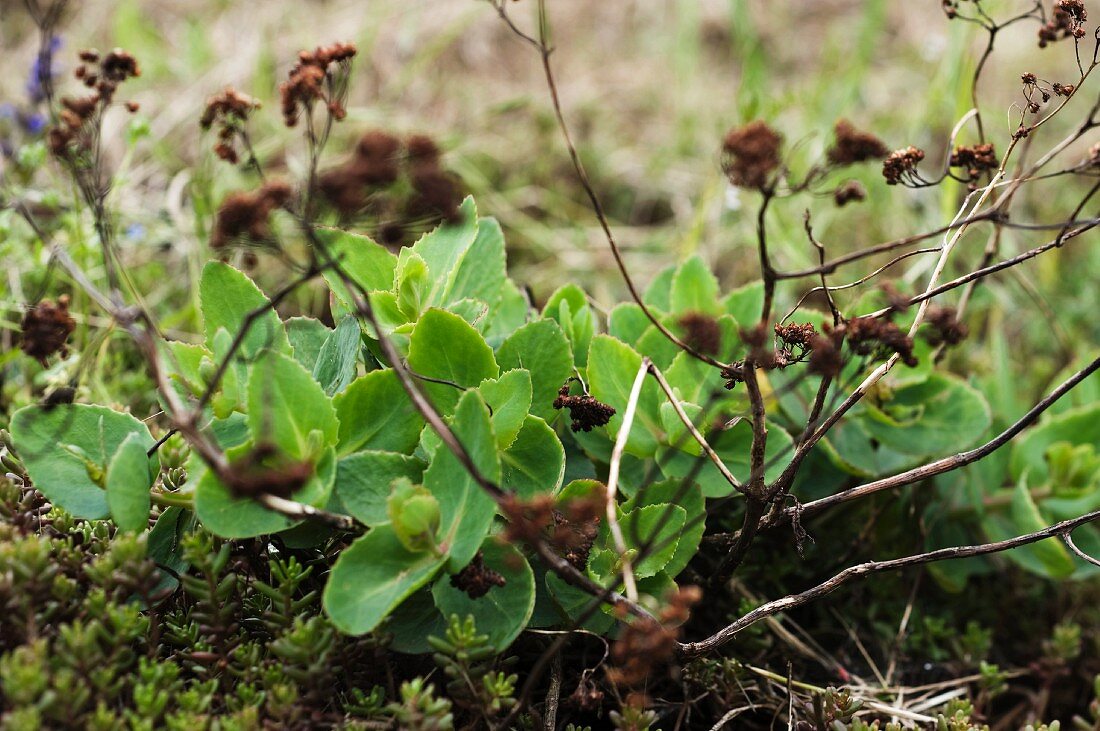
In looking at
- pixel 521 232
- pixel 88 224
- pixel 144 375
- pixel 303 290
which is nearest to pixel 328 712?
pixel 144 375

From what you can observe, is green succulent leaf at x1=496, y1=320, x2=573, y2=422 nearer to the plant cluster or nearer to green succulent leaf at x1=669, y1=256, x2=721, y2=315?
the plant cluster

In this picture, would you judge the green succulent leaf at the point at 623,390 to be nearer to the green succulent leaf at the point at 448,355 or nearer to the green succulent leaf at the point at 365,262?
the green succulent leaf at the point at 448,355

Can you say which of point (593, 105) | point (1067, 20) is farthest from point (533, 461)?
point (593, 105)

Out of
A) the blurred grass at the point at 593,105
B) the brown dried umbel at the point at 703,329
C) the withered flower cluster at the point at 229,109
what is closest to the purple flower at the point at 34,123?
the blurred grass at the point at 593,105

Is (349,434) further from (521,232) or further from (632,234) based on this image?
(632,234)

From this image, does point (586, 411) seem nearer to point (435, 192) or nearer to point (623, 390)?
point (623, 390)

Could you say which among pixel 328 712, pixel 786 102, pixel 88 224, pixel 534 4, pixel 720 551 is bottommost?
pixel 328 712
